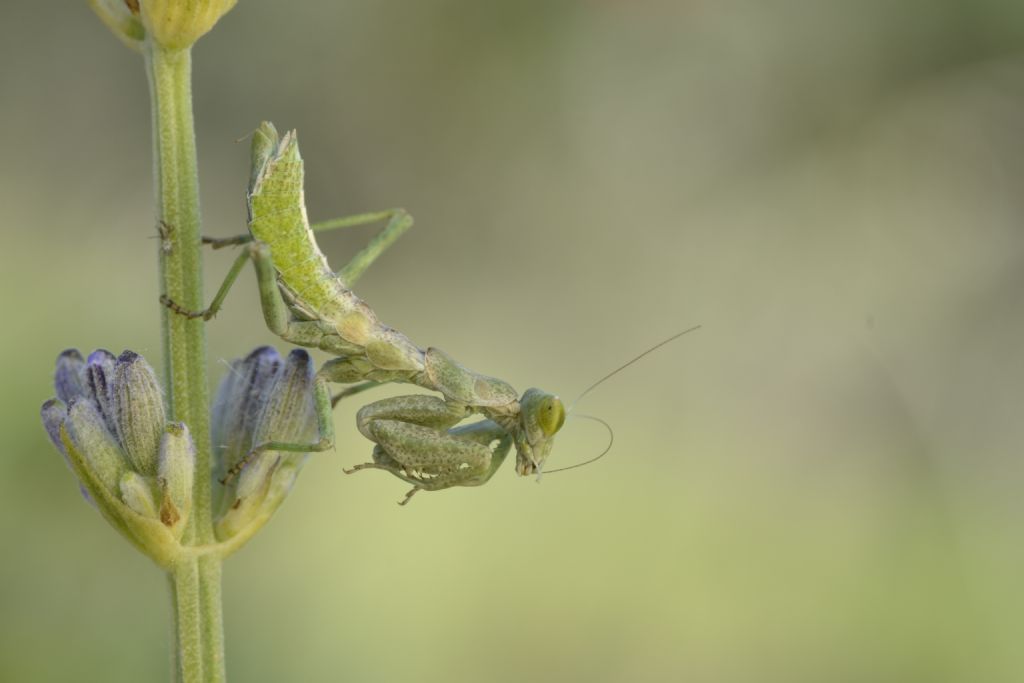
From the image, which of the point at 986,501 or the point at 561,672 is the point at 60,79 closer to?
the point at 561,672

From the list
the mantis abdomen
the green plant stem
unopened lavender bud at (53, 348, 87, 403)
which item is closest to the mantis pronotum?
the mantis abdomen

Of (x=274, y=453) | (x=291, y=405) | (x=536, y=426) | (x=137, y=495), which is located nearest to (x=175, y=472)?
(x=137, y=495)

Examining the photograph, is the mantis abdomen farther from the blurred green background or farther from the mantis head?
the blurred green background

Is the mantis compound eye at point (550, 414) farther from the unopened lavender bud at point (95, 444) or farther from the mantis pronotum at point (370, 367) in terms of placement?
the unopened lavender bud at point (95, 444)

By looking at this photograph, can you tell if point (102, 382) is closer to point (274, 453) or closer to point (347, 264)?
point (274, 453)

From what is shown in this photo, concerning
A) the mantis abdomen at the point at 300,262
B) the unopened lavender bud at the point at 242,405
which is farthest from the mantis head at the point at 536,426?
the unopened lavender bud at the point at 242,405

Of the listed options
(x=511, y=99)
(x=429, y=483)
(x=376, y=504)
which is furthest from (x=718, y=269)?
(x=429, y=483)

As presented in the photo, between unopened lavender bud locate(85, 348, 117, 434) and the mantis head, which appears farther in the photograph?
the mantis head
